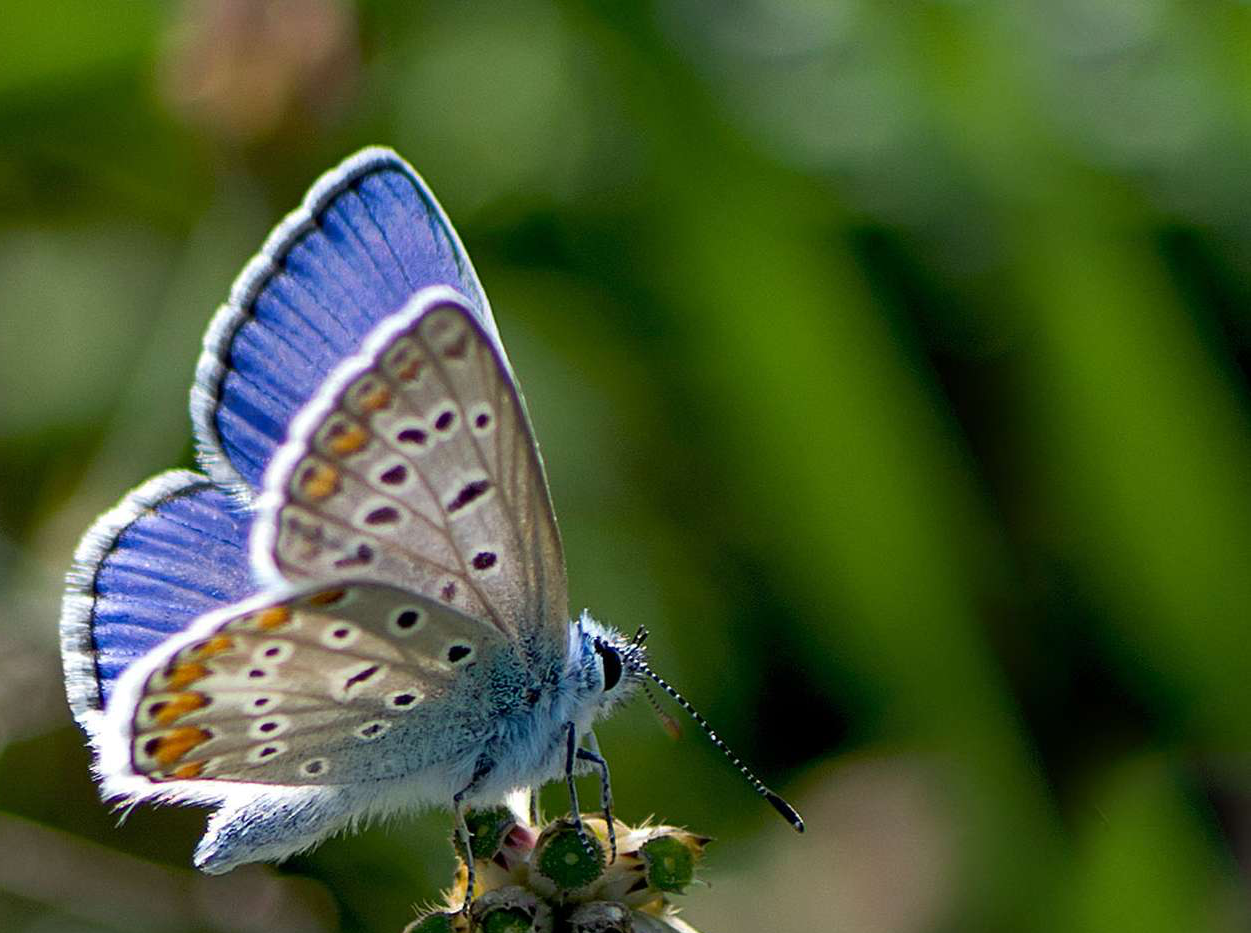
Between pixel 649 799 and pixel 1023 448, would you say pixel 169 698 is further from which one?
pixel 1023 448

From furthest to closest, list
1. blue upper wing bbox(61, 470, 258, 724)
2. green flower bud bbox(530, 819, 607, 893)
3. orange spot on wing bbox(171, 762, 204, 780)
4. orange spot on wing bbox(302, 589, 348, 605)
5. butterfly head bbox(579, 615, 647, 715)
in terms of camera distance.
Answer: butterfly head bbox(579, 615, 647, 715), blue upper wing bbox(61, 470, 258, 724), orange spot on wing bbox(171, 762, 204, 780), orange spot on wing bbox(302, 589, 348, 605), green flower bud bbox(530, 819, 607, 893)

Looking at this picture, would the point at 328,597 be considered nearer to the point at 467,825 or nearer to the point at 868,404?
the point at 467,825

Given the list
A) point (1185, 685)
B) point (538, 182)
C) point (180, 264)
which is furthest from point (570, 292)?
point (1185, 685)

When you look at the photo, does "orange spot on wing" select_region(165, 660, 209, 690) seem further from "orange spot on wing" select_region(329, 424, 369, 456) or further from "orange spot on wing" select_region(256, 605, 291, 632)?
"orange spot on wing" select_region(329, 424, 369, 456)

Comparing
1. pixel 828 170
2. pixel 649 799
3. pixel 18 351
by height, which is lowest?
pixel 649 799

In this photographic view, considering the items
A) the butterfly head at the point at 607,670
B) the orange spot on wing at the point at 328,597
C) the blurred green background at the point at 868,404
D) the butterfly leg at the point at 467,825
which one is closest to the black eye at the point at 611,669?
the butterfly head at the point at 607,670

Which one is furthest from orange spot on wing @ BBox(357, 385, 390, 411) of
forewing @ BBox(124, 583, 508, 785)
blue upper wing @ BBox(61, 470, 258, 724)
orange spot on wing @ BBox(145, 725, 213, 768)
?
orange spot on wing @ BBox(145, 725, 213, 768)

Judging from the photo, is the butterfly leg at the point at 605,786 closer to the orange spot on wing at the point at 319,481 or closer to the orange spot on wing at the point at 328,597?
the orange spot on wing at the point at 328,597
